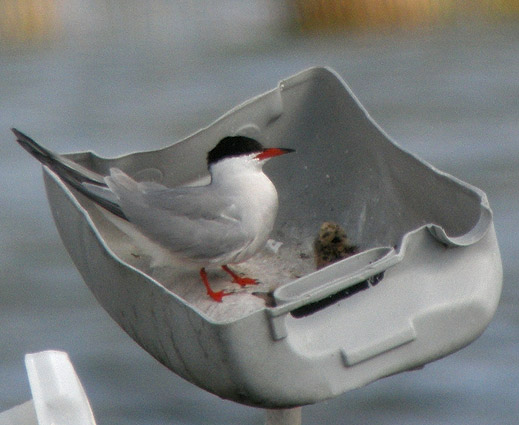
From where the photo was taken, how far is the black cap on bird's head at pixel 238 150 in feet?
7.29

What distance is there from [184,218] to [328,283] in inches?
22.0

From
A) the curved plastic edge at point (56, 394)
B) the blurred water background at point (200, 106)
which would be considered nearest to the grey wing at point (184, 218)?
the curved plastic edge at point (56, 394)

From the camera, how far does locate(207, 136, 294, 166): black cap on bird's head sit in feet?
7.29

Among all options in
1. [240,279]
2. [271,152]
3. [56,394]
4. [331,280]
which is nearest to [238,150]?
[271,152]

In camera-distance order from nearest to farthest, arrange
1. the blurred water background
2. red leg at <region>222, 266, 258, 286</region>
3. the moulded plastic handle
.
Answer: the moulded plastic handle, red leg at <region>222, 266, 258, 286</region>, the blurred water background

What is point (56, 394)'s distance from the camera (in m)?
1.80

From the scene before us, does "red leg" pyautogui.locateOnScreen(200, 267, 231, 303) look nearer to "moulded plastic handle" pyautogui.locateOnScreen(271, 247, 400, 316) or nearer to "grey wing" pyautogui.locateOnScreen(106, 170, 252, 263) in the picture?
"grey wing" pyautogui.locateOnScreen(106, 170, 252, 263)

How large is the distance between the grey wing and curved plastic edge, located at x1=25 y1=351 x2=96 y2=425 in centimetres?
38

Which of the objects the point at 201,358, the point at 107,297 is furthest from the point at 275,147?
the point at 201,358

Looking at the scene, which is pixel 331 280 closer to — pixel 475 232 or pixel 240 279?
pixel 475 232

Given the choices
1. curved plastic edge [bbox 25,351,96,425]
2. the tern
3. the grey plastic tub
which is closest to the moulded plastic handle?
the grey plastic tub

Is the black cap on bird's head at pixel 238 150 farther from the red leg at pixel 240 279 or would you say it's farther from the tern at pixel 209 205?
the red leg at pixel 240 279

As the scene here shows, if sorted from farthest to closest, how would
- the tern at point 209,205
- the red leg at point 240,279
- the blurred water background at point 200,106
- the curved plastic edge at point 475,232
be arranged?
the blurred water background at point 200,106 → the red leg at point 240,279 → the tern at point 209,205 → the curved plastic edge at point 475,232

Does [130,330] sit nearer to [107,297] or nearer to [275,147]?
[107,297]
